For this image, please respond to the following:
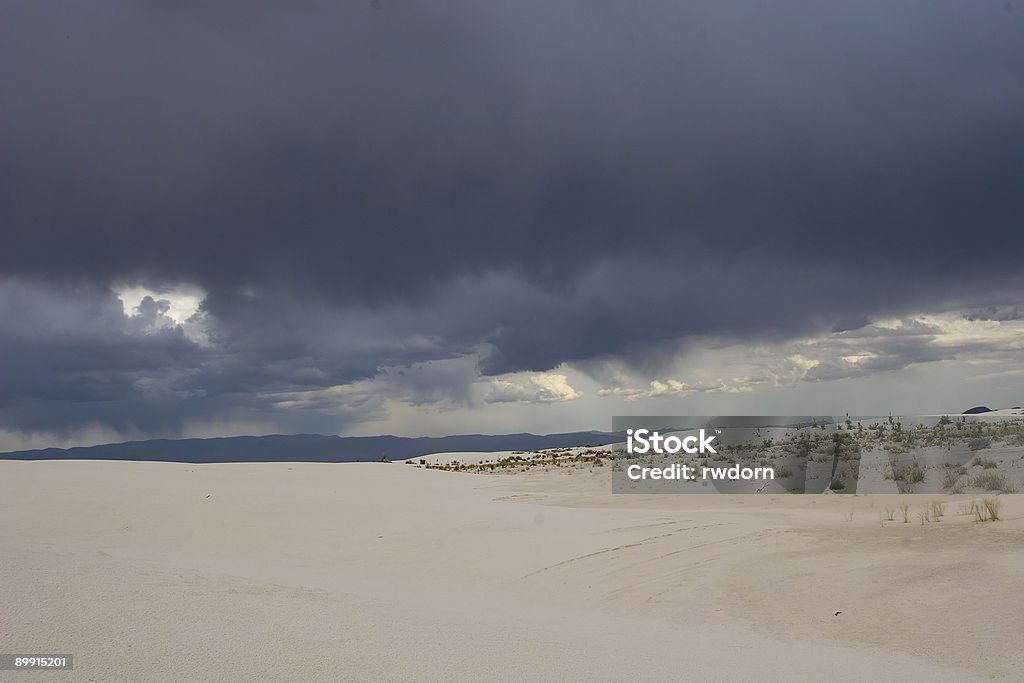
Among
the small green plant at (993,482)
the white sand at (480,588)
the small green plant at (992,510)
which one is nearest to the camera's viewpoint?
the white sand at (480,588)

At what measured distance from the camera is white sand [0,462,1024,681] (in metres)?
5.27

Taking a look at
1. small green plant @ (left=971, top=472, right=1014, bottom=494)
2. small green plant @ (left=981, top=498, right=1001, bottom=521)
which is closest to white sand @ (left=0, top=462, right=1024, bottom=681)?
small green plant @ (left=981, top=498, right=1001, bottom=521)

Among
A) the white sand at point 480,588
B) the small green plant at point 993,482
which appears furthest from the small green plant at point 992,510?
the small green plant at point 993,482

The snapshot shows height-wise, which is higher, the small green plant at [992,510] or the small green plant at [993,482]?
the small green plant at [992,510]

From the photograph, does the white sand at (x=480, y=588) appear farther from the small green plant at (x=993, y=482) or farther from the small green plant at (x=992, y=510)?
the small green plant at (x=993, y=482)

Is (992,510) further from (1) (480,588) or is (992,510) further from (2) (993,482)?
(1) (480,588)

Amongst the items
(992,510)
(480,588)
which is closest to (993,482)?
(992,510)

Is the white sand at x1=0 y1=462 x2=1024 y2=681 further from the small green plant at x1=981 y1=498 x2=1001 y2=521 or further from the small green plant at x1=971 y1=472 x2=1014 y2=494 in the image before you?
the small green plant at x1=971 y1=472 x2=1014 y2=494

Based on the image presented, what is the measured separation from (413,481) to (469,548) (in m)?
13.1

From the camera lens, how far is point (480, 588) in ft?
31.9

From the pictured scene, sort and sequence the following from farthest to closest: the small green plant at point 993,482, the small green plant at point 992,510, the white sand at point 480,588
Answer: the small green plant at point 993,482
the small green plant at point 992,510
the white sand at point 480,588

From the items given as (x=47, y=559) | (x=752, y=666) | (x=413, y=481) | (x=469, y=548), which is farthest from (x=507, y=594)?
(x=413, y=481)

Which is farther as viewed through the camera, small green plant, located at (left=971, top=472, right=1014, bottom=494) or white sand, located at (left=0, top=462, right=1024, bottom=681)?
small green plant, located at (left=971, top=472, right=1014, bottom=494)

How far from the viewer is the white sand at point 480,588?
527 cm
